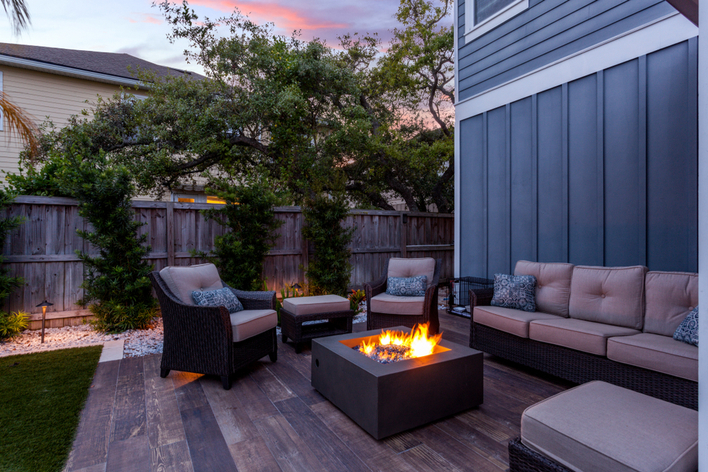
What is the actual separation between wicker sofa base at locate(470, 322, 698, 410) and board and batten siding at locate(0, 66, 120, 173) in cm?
891

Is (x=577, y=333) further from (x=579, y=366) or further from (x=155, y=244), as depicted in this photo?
(x=155, y=244)

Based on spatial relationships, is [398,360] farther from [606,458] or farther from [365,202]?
[365,202]

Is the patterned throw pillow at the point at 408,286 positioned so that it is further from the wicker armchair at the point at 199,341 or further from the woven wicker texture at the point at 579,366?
the wicker armchair at the point at 199,341

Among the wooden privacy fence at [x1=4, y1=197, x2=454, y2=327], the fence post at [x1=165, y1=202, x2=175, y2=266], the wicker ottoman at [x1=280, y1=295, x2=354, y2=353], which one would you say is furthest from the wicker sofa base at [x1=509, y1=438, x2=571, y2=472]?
the fence post at [x1=165, y1=202, x2=175, y2=266]

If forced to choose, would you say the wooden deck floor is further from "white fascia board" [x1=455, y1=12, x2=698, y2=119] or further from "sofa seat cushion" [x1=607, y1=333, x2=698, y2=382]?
"white fascia board" [x1=455, y1=12, x2=698, y2=119]

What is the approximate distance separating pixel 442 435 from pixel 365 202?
7.76m

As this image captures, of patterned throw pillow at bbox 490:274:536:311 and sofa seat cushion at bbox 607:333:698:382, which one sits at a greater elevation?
patterned throw pillow at bbox 490:274:536:311

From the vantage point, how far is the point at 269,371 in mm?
3275

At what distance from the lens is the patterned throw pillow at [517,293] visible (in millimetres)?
3557

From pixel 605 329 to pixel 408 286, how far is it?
2.08 m

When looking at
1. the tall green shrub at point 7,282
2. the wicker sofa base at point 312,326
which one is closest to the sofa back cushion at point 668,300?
the wicker sofa base at point 312,326

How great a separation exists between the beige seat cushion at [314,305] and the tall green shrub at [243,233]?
1.16 metres

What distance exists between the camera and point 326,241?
5.66 m

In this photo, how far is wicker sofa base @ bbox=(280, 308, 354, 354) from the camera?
381cm
